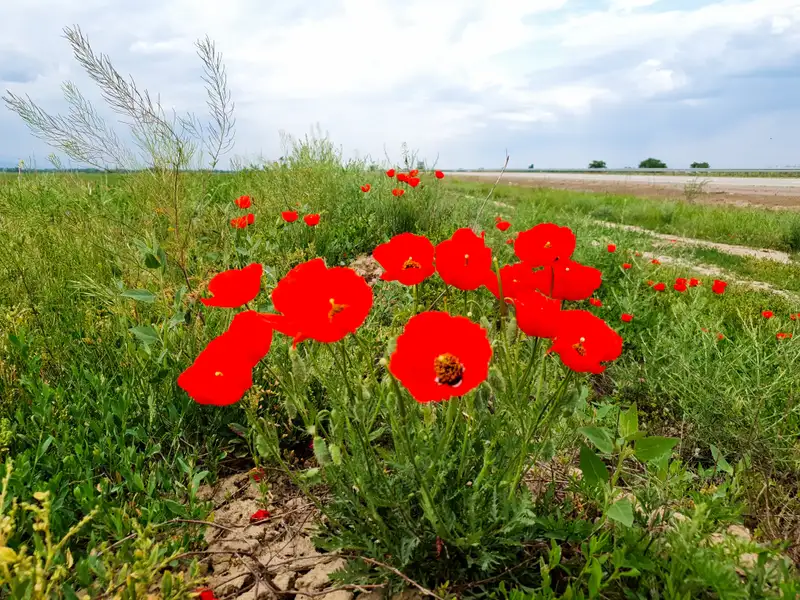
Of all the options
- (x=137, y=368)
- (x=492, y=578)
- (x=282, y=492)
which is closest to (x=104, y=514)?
(x=282, y=492)

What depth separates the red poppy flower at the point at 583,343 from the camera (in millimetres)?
1096

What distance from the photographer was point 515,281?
51.3 inches

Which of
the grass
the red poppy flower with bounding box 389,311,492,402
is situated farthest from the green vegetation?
the grass

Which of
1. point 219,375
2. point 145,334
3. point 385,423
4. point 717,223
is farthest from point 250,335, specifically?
point 717,223

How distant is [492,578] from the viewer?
1290 mm

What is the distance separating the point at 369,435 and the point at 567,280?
675mm

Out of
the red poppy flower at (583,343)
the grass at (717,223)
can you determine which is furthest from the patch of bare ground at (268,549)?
the grass at (717,223)

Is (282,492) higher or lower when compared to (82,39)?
lower

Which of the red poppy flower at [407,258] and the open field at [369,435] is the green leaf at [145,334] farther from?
the red poppy flower at [407,258]

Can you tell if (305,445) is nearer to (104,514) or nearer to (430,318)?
(104,514)

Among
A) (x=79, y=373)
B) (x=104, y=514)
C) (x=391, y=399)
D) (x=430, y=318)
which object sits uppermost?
(x=430, y=318)

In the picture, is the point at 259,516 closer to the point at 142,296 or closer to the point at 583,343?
the point at 142,296

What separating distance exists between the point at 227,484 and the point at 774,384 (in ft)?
8.15

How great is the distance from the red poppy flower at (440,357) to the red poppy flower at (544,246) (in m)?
0.32
